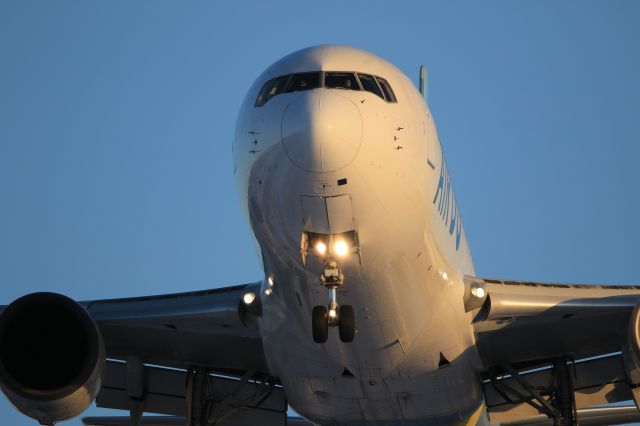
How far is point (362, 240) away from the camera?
15.0 metres

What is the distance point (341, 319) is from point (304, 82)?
3.22m

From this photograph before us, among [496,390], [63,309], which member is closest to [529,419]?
[496,390]

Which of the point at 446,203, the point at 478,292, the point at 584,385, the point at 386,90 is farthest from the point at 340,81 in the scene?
the point at 584,385

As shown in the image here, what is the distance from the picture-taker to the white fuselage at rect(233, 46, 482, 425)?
46.1ft

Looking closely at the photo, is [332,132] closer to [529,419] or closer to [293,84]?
[293,84]

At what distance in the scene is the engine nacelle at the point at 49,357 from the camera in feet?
59.0

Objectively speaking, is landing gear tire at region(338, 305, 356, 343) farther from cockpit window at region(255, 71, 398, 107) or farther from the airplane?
cockpit window at region(255, 71, 398, 107)

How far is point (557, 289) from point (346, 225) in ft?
17.5

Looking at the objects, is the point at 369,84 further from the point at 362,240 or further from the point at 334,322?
the point at 334,322

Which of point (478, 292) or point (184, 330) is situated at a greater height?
point (478, 292)

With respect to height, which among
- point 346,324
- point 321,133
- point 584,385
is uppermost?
point 321,133

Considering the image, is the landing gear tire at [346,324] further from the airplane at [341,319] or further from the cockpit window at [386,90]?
the cockpit window at [386,90]

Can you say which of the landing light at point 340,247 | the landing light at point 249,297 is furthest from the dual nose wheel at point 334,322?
the landing light at point 249,297

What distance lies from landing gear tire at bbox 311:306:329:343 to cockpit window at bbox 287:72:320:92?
2.98 m
